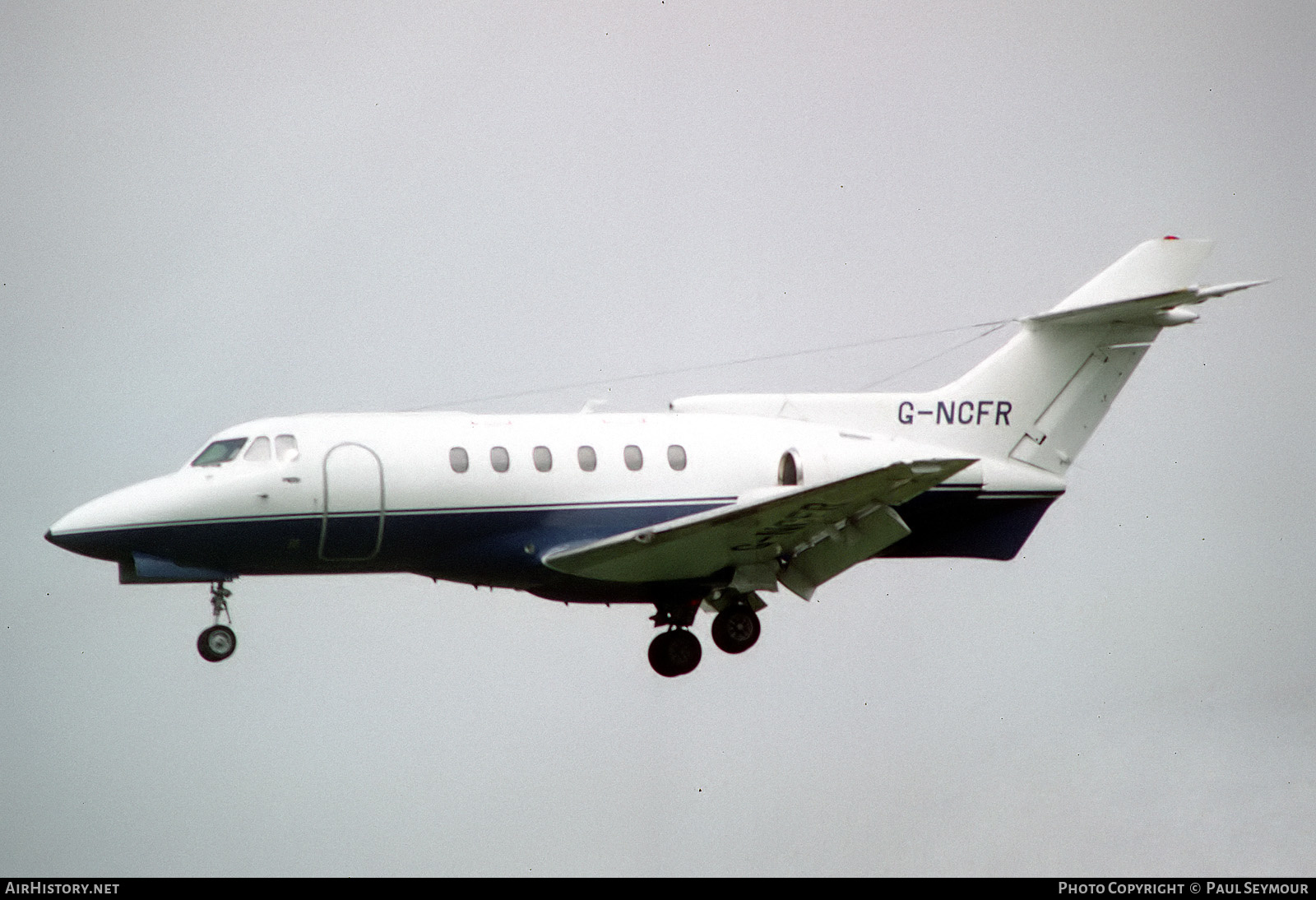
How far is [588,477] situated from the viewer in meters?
25.1

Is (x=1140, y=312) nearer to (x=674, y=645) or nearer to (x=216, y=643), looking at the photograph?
(x=674, y=645)

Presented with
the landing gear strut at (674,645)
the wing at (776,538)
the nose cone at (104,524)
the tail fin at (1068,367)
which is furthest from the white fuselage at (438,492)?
the tail fin at (1068,367)

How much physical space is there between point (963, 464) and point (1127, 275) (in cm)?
865

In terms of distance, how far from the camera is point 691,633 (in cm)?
2673

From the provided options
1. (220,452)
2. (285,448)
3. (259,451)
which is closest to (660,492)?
(285,448)

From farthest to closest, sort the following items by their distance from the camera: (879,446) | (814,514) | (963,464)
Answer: (879,446) → (814,514) → (963,464)

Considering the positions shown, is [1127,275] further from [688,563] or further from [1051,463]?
[688,563]

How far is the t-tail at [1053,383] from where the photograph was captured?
91.3ft

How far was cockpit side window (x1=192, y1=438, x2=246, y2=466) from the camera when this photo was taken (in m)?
24.3

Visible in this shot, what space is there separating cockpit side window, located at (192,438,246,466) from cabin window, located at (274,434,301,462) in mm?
512

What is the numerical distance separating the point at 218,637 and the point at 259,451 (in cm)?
271

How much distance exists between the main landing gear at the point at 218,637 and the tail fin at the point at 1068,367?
11568 millimetres
